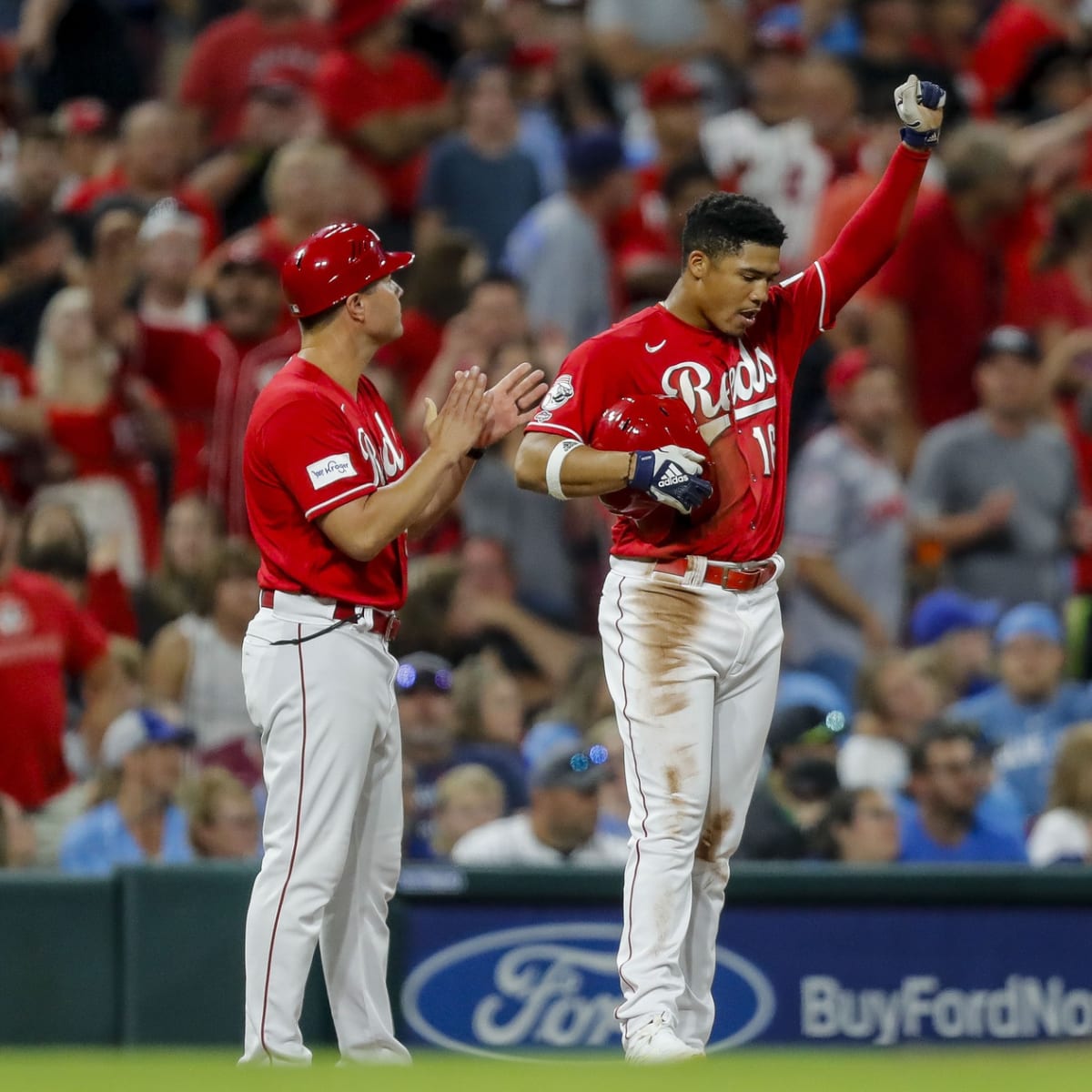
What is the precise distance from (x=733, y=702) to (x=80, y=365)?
4.61 metres

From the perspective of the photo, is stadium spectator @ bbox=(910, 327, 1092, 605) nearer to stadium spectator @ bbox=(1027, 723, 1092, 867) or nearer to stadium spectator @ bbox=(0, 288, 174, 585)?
stadium spectator @ bbox=(1027, 723, 1092, 867)

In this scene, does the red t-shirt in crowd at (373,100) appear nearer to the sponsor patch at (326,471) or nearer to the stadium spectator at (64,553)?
the stadium spectator at (64,553)

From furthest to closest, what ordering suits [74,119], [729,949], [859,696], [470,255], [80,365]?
[74,119] → [470,255] → [80,365] → [859,696] → [729,949]

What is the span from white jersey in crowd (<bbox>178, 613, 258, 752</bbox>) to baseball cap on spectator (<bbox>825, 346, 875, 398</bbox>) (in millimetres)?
3093

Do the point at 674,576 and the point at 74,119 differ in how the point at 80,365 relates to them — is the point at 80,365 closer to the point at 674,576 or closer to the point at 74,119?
the point at 74,119

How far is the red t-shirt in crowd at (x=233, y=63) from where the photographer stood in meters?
11.3

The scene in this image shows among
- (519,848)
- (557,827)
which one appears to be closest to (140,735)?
(519,848)

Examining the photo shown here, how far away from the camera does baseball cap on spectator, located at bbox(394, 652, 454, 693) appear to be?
7598mm

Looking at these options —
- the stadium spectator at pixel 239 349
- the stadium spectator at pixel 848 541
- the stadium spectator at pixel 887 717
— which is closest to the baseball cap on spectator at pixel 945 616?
the stadium spectator at pixel 848 541

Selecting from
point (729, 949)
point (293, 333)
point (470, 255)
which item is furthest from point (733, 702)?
point (470, 255)

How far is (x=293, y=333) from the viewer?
9.00 metres

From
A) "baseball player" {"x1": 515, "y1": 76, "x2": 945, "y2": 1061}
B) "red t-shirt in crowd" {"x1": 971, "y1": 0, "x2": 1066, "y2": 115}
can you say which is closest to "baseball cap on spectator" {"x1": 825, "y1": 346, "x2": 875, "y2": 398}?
"red t-shirt in crowd" {"x1": 971, "y1": 0, "x2": 1066, "y2": 115}

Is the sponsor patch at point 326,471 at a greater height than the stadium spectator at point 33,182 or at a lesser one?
lesser

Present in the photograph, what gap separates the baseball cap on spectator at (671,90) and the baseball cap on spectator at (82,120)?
2.75m
